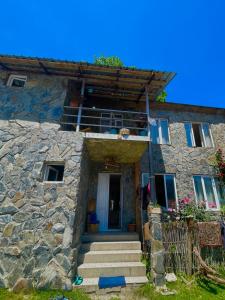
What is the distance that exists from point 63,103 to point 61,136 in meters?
1.74

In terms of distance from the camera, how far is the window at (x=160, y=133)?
31.1 feet

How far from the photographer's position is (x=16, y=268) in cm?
488

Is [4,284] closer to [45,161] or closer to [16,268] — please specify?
[16,268]

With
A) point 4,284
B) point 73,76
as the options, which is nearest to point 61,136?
point 73,76

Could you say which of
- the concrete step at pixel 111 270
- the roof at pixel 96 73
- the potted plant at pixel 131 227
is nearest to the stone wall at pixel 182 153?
the roof at pixel 96 73

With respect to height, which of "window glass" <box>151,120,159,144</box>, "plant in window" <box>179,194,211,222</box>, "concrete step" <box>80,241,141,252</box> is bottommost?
"concrete step" <box>80,241,141,252</box>

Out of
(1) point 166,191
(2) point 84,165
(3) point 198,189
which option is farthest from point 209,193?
(2) point 84,165

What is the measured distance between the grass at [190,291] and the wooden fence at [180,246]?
0.41 metres

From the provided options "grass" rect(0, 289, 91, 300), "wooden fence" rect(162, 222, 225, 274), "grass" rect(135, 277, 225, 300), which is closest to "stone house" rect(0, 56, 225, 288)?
"grass" rect(0, 289, 91, 300)

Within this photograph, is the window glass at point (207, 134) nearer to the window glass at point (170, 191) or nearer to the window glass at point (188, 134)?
the window glass at point (188, 134)

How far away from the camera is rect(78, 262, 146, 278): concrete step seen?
17.0ft

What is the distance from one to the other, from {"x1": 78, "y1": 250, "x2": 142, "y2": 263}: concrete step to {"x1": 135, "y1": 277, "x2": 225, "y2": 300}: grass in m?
1.05

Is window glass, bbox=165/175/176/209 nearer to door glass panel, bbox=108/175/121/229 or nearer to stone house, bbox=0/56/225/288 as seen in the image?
stone house, bbox=0/56/225/288

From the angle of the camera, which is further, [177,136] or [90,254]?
[177,136]
